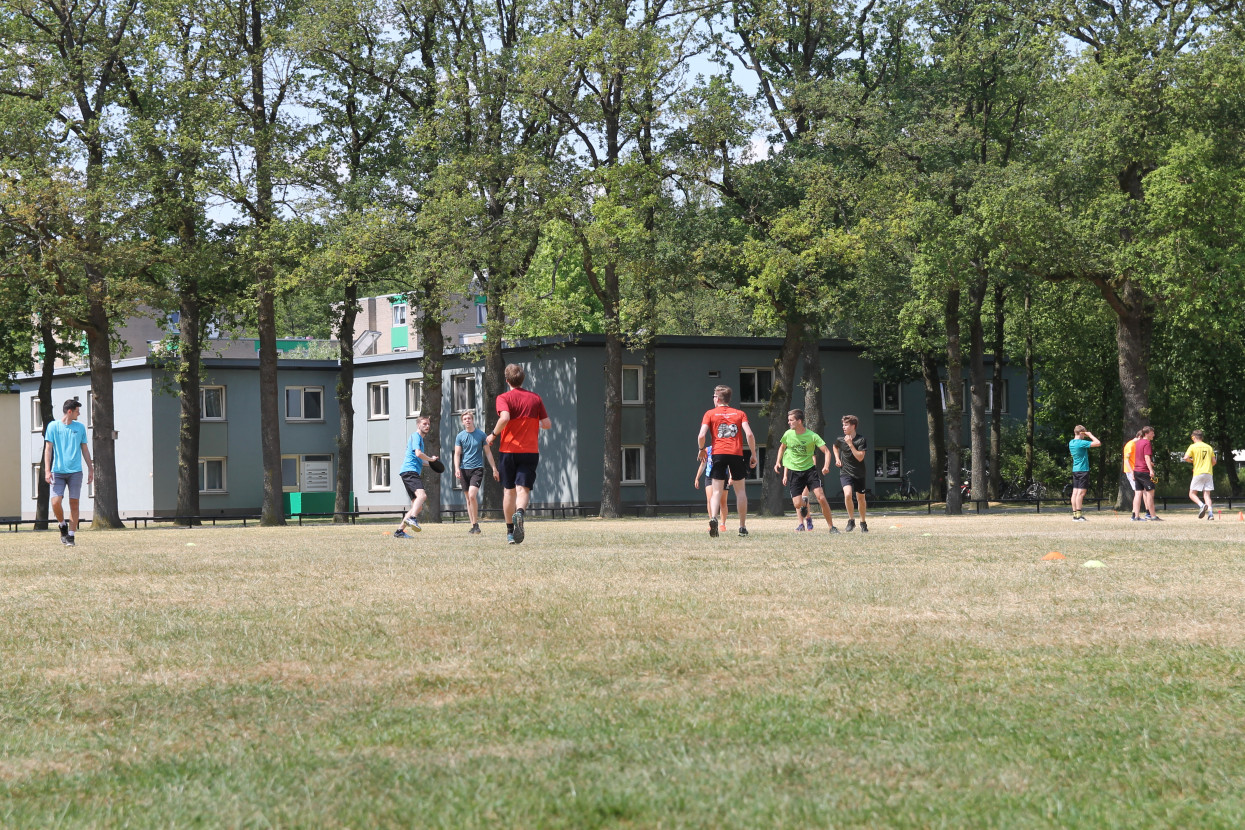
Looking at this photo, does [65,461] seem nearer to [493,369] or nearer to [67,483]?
[67,483]

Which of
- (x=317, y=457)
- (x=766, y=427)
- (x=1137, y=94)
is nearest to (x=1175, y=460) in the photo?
(x=766, y=427)

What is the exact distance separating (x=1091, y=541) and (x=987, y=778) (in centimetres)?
1349

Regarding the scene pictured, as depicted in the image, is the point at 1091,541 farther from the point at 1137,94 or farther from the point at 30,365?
the point at 30,365

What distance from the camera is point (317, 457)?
202 feet

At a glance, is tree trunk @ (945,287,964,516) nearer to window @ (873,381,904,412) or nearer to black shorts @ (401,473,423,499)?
window @ (873,381,904,412)

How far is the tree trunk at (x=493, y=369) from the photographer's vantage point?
38.9 meters

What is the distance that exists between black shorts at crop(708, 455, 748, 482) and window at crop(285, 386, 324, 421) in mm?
44359

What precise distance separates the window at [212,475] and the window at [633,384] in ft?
59.7

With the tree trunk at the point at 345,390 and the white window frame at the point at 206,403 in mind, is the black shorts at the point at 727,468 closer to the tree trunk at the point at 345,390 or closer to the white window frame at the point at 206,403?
the tree trunk at the point at 345,390

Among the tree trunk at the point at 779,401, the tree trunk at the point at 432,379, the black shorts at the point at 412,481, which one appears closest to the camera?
the black shorts at the point at 412,481

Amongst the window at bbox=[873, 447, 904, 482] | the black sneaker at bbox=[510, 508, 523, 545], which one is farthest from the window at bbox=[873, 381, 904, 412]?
the black sneaker at bbox=[510, 508, 523, 545]

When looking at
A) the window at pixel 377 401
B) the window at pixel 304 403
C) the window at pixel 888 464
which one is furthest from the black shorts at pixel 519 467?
the window at pixel 304 403

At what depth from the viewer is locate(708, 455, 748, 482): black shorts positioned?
1908 cm

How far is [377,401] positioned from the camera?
195 ft
